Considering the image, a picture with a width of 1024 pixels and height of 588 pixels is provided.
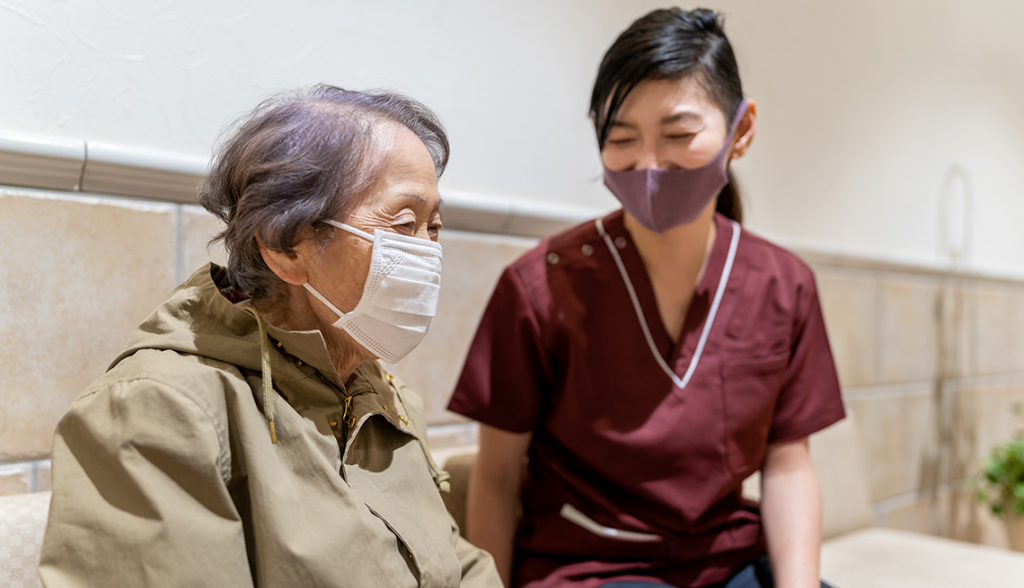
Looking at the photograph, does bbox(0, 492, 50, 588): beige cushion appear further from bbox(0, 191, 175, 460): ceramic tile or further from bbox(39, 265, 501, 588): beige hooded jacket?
bbox(39, 265, 501, 588): beige hooded jacket

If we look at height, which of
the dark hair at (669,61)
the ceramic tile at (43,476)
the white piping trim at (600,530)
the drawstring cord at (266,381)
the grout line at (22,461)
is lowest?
the white piping trim at (600,530)

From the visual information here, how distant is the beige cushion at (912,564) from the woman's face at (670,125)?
118 cm

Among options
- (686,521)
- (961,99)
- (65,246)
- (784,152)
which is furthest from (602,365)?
(961,99)

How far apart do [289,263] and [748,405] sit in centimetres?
94

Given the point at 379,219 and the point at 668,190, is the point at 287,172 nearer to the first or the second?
the point at 379,219

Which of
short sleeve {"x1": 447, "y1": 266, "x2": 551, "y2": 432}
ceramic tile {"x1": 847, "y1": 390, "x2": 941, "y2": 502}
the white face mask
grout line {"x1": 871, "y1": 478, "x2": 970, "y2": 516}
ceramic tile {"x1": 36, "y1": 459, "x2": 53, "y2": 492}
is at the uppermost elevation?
the white face mask

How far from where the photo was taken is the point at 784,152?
2725mm

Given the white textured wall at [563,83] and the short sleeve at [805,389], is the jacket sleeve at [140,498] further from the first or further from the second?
the short sleeve at [805,389]

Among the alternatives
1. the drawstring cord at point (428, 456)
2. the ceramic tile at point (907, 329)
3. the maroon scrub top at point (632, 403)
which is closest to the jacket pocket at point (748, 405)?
the maroon scrub top at point (632, 403)

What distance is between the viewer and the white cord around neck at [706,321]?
150cm

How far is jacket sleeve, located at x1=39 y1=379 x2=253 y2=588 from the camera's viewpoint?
789 mm

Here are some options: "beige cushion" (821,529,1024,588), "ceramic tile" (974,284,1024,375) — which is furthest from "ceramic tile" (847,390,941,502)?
"beige cushion" (821,529,1024,588)

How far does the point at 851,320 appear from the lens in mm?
2904

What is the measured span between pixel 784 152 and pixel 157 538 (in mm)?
2447
